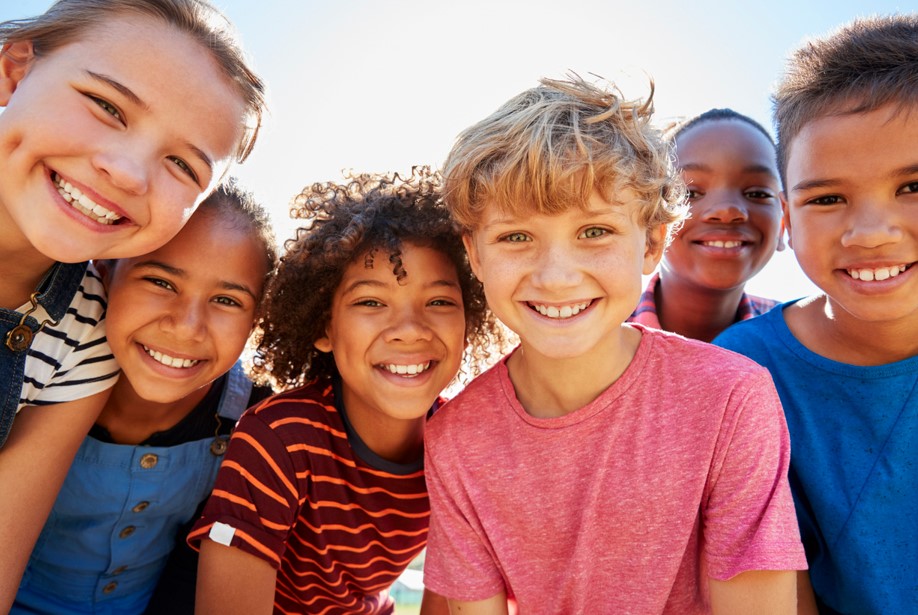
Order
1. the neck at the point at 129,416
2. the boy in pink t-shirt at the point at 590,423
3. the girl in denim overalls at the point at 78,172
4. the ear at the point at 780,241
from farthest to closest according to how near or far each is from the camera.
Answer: the ear at the point at 780,241 < the neck at the point at 129,416 < the girl in denim overalls at the point at 78,172 < the boy in pink t-shirt at the point at 590,423

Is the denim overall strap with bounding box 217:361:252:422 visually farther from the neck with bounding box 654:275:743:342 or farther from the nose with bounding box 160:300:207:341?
the neck with bounding box 654:275:743:342

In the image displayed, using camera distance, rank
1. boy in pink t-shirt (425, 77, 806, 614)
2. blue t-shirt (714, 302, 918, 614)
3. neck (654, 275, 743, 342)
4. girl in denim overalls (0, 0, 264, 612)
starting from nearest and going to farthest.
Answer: boy in pink t-shirt (425, 77, 806, 614) → girl in denim overalls (0, 0, 264, 612) → blue t-shirt (714, 302, 918, 614) → neck (654, 275, 743, 342)

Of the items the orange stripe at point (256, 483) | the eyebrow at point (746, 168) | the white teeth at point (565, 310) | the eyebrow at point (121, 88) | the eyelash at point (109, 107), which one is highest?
the eyebrow at point (746, 168)

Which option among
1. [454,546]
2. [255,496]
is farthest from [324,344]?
[454,546]

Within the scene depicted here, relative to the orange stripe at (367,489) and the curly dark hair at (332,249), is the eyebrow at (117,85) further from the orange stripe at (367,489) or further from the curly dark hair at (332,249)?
the orange stripe at (367,489)

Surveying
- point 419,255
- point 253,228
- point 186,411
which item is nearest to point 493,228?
point 419,255

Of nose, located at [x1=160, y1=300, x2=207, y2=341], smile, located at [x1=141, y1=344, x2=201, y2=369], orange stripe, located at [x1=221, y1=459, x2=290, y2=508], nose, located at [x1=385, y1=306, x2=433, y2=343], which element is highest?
nose, located at [x1=385, y1=306, x2=433, y2=343]

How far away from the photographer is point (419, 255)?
2461mm

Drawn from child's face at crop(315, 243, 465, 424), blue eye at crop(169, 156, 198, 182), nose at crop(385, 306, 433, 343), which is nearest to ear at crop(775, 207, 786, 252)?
child's face at crop(315, 243, 465, 424)

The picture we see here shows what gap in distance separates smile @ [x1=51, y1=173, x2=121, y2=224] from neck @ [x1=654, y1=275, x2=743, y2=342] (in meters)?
2.50

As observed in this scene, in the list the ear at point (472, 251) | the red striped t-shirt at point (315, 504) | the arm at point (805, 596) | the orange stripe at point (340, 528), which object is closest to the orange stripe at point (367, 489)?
the red striped t-shirt at point (315, 504)

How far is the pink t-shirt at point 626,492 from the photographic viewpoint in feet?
6.17

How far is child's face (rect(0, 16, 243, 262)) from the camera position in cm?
199

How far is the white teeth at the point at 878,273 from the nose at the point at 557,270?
2.90 feet
